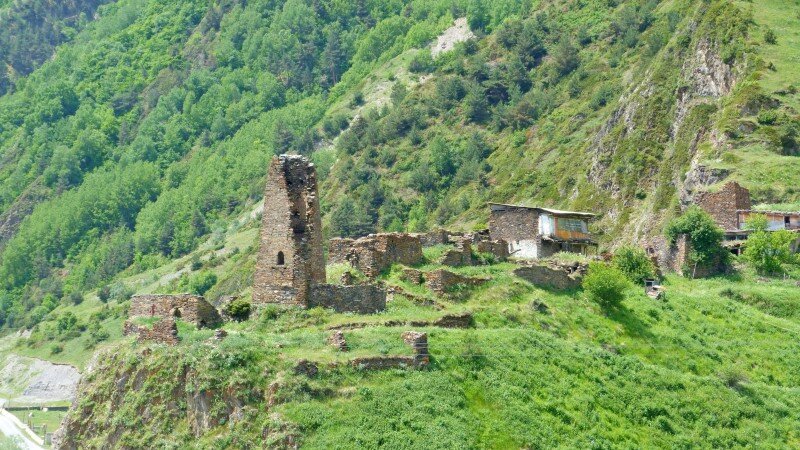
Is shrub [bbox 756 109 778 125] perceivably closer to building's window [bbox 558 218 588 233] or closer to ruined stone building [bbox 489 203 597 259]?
building's window [bbox 558 218 588 233]

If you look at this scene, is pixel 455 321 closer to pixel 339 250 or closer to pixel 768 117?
pixel 339 250

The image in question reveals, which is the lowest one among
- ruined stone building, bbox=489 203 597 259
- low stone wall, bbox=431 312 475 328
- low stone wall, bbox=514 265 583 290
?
low stone wall, bbox=431 312 475 328

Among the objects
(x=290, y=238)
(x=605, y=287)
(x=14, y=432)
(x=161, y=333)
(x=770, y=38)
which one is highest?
(x=770, y=38)

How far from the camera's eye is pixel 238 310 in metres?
52.7

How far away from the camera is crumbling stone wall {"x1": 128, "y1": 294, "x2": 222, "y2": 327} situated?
168ft

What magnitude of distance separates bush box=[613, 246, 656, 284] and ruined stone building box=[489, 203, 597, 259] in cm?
327

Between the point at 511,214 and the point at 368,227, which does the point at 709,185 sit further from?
the point at 368,227

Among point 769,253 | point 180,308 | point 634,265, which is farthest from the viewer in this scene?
point 769,253

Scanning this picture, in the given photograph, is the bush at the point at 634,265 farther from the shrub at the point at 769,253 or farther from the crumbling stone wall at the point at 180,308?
the crumbling stone wall at the point at 180,308

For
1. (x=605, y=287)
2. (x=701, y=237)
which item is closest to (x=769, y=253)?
(x=701, y=237)

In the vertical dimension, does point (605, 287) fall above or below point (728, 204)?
below

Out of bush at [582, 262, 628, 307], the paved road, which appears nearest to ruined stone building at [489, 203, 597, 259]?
bush at [582, 262, 628, 307]

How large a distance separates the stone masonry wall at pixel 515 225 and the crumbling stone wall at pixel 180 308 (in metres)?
25.9

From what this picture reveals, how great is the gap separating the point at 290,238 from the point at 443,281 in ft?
28.9
